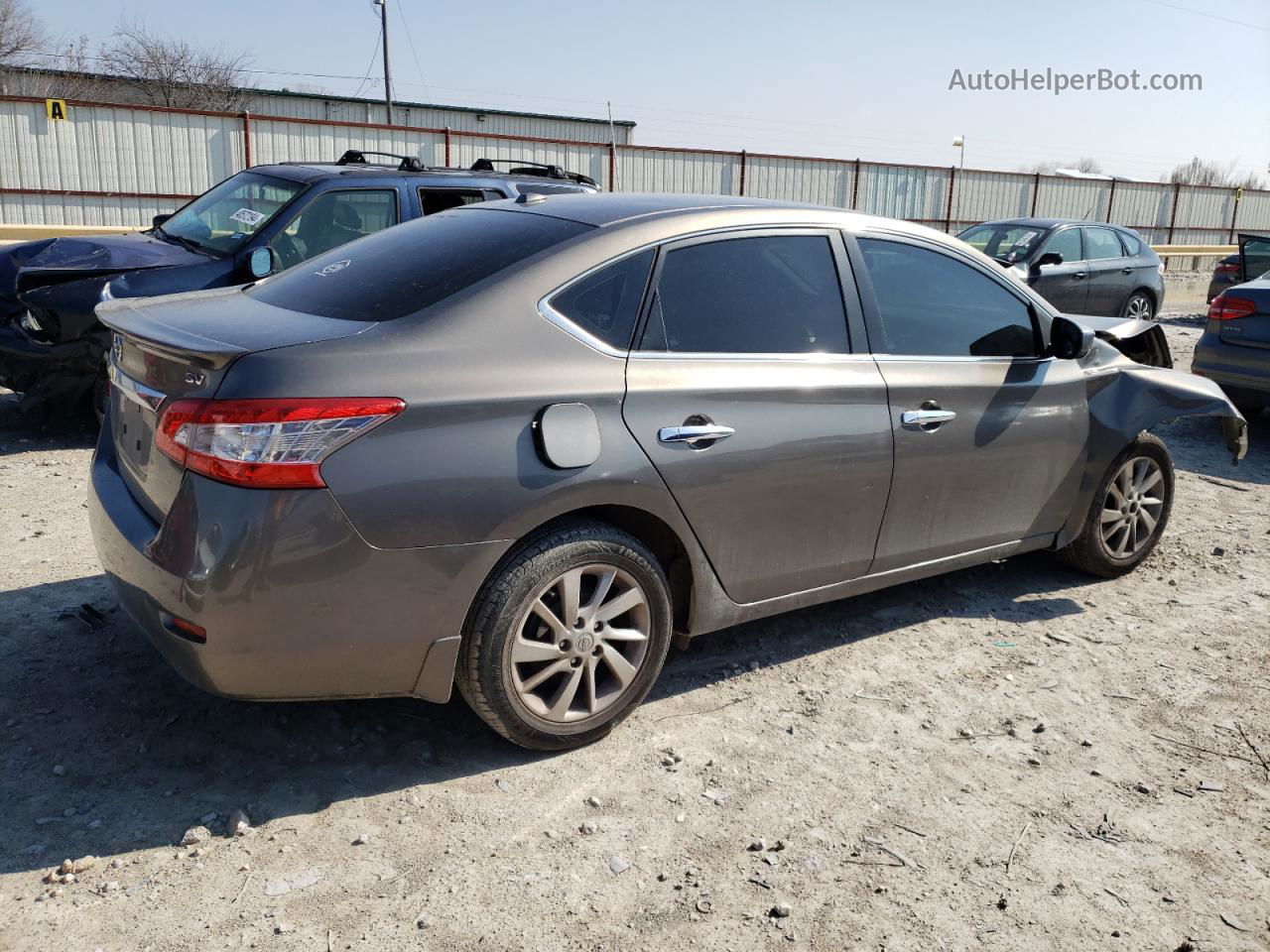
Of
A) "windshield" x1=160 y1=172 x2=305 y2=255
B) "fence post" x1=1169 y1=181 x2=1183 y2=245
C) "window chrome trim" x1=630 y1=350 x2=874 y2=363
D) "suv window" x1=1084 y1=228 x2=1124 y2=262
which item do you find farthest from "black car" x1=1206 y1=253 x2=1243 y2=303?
"fence post" x1=1169 y1=181 x2=1183 y2=245

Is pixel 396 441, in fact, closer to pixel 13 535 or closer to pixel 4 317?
pixel 13 535

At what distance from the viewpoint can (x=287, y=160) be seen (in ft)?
63.2

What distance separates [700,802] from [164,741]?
1722mm

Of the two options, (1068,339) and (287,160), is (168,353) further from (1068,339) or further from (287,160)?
(287,160)

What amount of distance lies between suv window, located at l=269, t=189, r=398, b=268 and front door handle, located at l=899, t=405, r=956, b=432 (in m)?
4.36

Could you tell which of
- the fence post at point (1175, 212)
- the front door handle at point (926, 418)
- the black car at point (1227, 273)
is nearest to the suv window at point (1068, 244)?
the black car at point (1227, 273)

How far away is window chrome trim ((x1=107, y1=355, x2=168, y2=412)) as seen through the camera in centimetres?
323

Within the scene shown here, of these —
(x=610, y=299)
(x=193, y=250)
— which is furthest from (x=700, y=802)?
(x=193, y=250)

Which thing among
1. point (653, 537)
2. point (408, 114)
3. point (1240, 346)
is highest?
point (408, 114)

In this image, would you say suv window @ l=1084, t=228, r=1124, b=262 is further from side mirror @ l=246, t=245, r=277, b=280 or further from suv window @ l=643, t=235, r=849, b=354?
suv window @ l=643, t=235, r=849, b=354

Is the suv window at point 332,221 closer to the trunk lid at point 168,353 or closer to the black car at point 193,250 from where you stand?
the black car at point 193,250

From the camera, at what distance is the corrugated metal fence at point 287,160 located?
19.0 m

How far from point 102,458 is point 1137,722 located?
3.78m

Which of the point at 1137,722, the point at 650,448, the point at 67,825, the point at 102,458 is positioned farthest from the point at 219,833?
the point at 1137,722
